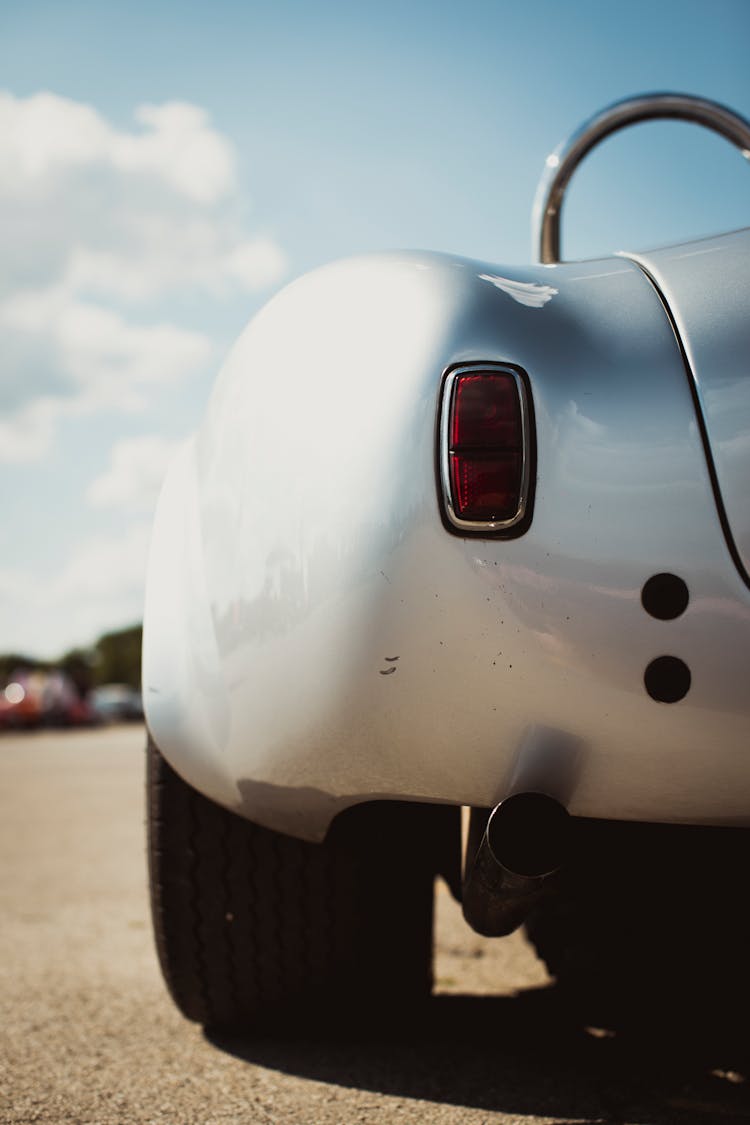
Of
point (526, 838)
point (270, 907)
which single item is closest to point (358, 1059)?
point (270, 907)

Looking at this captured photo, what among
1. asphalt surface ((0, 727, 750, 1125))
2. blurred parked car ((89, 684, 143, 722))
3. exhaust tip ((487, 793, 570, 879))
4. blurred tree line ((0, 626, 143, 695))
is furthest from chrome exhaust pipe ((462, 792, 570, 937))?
blurred tree line ((0, 626, 143, 695))

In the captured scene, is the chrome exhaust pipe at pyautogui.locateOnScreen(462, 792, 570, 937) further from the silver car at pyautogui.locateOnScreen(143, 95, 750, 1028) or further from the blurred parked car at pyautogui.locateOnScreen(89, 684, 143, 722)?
the blurred parked car at pyautogui.locateOnScreen(89, 684, 143, 722)

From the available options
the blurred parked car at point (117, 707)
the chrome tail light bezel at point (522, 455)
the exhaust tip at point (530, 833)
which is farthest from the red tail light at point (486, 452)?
the blurred parked car at point (117, 707)

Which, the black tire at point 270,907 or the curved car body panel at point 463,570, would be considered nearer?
the curved car body panel at point 463,570

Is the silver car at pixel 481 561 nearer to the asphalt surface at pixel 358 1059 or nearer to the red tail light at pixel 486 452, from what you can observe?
the red tail light at pixel 486 452

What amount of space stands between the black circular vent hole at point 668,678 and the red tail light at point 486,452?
0.24m

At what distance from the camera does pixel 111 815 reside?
5734mm

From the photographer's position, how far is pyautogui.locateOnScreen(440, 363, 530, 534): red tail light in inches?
48.9

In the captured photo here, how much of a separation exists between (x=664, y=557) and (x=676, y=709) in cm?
18

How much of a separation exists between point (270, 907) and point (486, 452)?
98 cm

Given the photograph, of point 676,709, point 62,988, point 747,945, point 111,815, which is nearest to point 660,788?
point 676,709

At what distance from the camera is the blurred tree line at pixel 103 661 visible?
67.7m

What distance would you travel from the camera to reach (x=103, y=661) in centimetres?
7388

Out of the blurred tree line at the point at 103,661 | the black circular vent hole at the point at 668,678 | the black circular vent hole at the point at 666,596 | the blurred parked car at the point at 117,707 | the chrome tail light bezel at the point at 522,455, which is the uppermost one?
the chrome tail light bezel at the point at 522,455
